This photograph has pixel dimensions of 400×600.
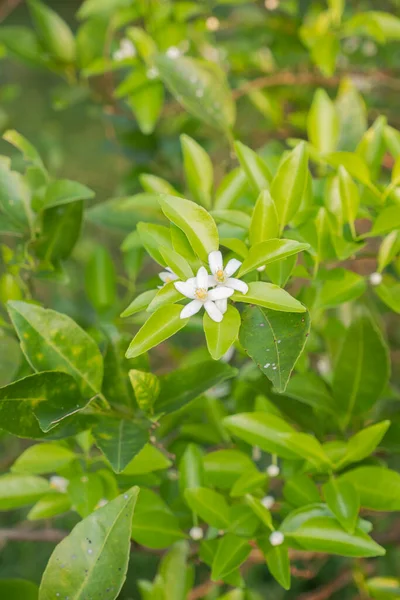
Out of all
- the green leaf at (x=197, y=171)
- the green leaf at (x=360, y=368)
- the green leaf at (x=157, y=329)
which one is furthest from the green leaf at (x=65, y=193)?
the green leaf at (x=360, y=368)

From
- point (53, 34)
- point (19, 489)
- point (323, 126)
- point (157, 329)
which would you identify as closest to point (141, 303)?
point (157, 329)

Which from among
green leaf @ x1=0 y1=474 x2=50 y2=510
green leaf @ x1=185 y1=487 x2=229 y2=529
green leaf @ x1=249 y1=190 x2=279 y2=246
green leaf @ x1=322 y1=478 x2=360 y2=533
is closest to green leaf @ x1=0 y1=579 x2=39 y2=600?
green leaf @ x1=0 y1=474 x2=50 y2=510

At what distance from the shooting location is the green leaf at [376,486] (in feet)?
2.03

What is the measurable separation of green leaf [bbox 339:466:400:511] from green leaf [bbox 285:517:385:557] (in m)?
0.05

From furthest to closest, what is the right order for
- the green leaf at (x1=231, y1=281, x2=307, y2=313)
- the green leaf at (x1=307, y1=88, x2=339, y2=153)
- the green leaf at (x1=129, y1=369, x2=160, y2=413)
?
the green leaf at (x1=307, y1=88, x2=339, y2=153) → the green leaf at (x1=129, y1=369, x2=160, y2=413) → the green leaf at (x1=231, y1=281, x2=307, y2=313)

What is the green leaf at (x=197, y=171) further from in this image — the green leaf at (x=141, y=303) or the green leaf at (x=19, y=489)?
the green leaf at (x=19, y=489)

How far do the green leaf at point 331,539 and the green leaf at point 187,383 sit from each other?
166 mm

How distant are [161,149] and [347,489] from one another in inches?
34.5

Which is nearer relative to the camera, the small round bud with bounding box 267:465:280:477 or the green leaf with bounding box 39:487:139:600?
the green leaf with bounding box 39:487:139:600


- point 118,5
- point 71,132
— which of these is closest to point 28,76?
point 71,132

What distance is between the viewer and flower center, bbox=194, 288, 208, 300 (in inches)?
20.0

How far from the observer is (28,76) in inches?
96.6

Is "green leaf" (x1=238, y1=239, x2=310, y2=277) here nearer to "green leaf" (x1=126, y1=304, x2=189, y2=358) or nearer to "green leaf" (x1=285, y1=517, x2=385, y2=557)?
"green leaf" (x1=126, y1=304, x2=189, y2=358)

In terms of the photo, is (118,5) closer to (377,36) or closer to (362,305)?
(377,36)
